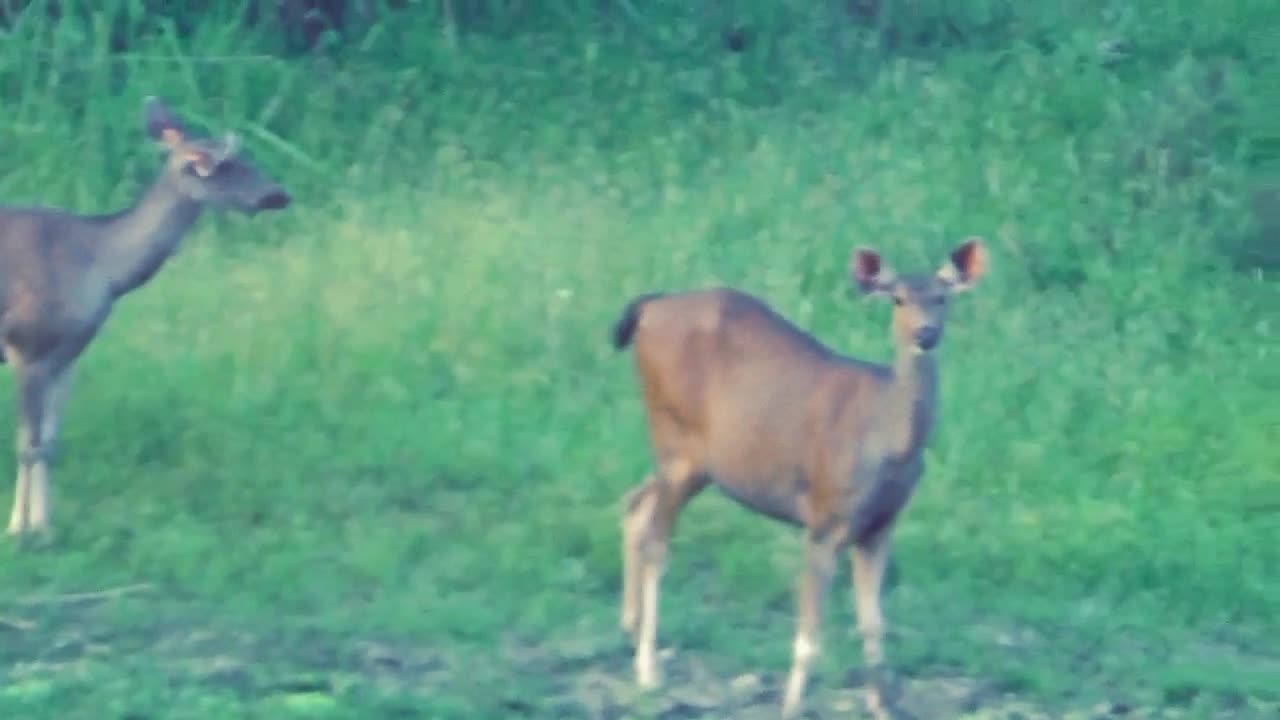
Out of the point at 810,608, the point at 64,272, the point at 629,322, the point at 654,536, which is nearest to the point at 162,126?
the point at 64,272

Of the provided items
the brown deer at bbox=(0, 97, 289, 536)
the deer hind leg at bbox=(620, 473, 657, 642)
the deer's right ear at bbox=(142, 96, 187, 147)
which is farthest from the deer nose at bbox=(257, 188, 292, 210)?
the deer hind leg at bbox=(620, 473, 657, 642)

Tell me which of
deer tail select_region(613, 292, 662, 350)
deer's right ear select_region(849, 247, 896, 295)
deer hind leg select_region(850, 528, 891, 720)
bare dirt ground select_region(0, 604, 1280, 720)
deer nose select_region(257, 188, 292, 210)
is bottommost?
bare dirt ground select_region(0, 604, 1280, 720)

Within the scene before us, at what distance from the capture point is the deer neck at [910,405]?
7.64 meters

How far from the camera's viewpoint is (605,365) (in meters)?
11.5

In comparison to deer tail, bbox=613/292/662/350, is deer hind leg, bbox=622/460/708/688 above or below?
below

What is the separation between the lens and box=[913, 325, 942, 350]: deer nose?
25.1ft

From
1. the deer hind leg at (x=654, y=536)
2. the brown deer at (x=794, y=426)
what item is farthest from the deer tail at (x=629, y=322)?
the deer hind leg at (x=654, y=536)

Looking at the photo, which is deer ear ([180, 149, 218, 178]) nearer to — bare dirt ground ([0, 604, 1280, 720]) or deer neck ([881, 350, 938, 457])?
bare dirt ground ([0, 604, 1280, 720])

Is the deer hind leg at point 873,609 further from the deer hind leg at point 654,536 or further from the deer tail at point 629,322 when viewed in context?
the deer tail at point 629,322

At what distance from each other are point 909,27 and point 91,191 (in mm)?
5253

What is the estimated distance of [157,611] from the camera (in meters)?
8.75

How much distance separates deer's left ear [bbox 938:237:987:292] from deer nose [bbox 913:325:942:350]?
0.80ft

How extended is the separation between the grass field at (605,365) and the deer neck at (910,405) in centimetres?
86

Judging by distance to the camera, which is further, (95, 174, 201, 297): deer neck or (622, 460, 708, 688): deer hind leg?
(95, 174, 201, 297): deer neck
